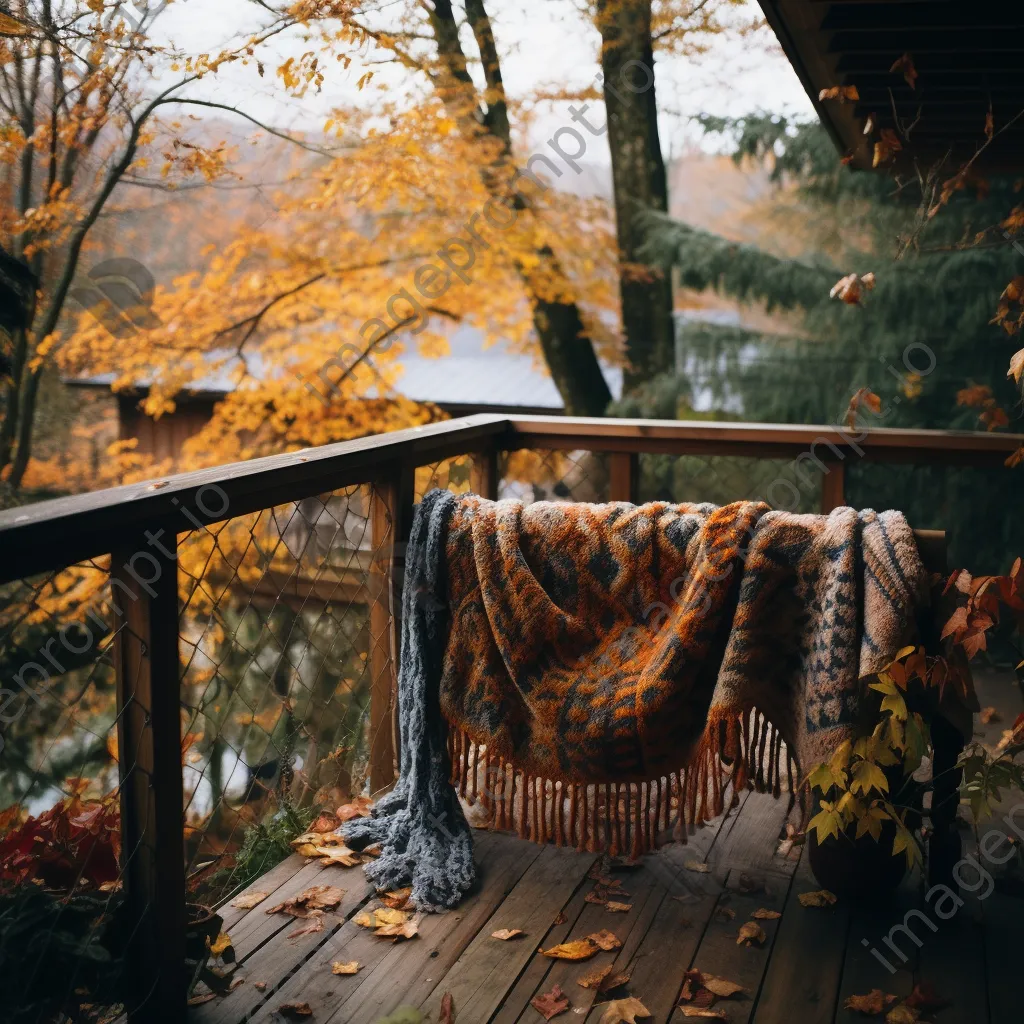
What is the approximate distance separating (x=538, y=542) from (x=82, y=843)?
1.05m

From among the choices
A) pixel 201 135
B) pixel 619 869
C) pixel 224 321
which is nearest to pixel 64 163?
pixel 201 135

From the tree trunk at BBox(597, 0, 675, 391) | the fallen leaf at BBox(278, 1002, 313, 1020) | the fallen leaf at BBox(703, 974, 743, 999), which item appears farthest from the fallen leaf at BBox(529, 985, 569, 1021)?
the tree trunk at BBox(597, 0, 675, 391)

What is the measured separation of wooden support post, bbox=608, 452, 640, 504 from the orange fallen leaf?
1626 millimetres

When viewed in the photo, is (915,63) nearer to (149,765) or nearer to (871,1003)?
(871,1003)

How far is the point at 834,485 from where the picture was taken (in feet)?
10.4

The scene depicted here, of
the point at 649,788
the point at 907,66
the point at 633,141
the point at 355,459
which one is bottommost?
the point at 649,788

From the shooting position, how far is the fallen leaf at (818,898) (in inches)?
83.1

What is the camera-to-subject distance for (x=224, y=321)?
21.6 ft

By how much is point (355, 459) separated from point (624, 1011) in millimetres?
1254

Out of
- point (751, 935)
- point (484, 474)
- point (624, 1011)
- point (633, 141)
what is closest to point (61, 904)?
point (624, 1011)

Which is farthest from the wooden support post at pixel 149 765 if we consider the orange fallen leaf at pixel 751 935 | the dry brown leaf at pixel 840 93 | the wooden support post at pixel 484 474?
the dry brown leaf at pixel 840 93

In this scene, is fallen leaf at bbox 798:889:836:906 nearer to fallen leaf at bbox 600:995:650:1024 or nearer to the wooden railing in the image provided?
fallen leaf at bbox 600:995:650:1024

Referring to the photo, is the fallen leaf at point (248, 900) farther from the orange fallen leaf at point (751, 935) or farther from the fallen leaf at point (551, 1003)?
the orange fallen leaf at point (751, 935)

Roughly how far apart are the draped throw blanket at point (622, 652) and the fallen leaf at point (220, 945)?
440 mm
